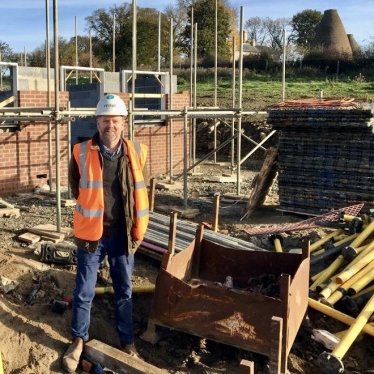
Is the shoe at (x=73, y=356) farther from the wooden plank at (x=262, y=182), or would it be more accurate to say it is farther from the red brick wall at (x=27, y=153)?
the red brick wall at (x=27, y=153)

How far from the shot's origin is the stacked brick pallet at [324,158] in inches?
346

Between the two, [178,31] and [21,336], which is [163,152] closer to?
[21,336]

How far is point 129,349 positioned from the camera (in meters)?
4.54

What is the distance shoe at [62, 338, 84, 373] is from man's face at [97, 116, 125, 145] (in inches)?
66.0

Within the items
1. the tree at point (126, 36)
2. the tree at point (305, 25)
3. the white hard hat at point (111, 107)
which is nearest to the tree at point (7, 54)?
the tree at point (126, 36)

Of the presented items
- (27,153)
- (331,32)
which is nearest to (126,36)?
(27,153)

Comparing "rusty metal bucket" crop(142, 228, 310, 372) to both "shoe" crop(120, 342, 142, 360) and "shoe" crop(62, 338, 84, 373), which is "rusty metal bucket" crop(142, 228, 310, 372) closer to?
"shoe" crop(120, 342, 142, 360)

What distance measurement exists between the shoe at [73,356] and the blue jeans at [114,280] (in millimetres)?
68

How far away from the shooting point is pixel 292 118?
9.31 metres

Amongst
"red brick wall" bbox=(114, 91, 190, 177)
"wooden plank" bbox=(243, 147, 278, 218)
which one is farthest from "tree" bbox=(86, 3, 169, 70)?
"wooden plank" bbox=(243, 147, 278, 218)

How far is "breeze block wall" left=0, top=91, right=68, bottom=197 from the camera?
1048 centimetres

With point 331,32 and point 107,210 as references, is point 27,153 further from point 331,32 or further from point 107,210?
point 331,32

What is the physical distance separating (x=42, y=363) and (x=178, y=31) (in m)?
31.7

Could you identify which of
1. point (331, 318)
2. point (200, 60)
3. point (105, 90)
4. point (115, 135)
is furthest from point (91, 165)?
point (200, 60)
